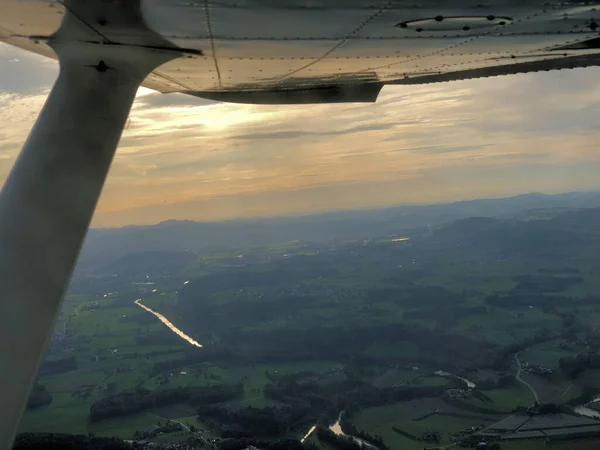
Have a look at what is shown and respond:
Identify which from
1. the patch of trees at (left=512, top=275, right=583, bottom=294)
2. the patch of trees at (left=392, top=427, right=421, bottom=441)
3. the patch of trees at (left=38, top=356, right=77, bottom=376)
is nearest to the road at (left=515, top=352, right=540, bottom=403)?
the patch of trees at (left=392, top=427, right=421, bottom=441)

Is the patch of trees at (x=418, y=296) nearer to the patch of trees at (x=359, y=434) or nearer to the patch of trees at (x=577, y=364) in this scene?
the patch of trees at (x=577, y=364)

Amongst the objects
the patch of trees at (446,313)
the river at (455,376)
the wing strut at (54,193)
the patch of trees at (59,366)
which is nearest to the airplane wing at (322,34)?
the wing strut at (54,193)

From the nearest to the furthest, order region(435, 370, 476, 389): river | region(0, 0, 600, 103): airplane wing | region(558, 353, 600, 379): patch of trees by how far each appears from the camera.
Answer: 1. region(0, 0, 600, 103): airplane wing
2. region(435, 370, 476, 389): river
3. region(558, 353, 600, 379): patch of trees

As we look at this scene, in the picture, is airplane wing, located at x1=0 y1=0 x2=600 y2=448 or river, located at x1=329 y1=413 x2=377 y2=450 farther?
river, located at x1=329 y1=413 x2=377 y2=450

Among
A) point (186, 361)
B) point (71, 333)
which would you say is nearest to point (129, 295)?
point (71, 333)

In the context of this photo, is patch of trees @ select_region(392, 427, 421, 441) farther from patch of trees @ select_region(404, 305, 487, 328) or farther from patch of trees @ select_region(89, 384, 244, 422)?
patch of trees @ select_region(404, 305, 487, 328)

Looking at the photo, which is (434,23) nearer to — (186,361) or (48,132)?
(48,132)

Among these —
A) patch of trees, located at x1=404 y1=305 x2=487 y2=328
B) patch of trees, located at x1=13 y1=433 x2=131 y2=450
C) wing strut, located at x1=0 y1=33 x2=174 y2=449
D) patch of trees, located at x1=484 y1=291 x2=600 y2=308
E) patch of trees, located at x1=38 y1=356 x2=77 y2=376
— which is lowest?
patch of trees, located at x1=484 y1=291 x2=600 y2=308
